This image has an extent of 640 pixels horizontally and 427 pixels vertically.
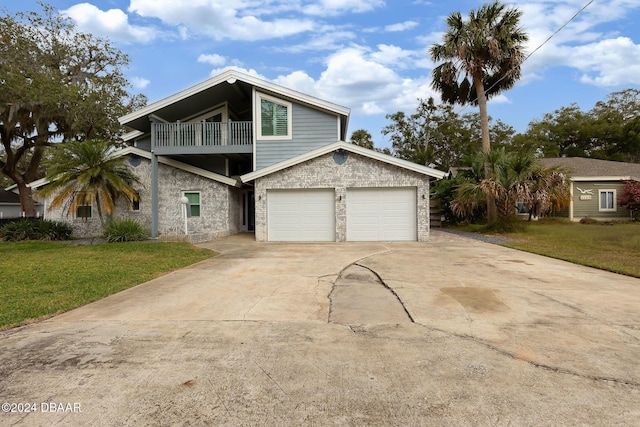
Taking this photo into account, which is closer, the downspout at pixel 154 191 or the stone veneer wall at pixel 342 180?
the stone veneer wall at pixel 342 180

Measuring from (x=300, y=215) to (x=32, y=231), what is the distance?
10945 mm

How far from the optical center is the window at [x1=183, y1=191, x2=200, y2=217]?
15.7 meters

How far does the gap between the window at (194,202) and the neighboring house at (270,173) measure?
1.7 inches

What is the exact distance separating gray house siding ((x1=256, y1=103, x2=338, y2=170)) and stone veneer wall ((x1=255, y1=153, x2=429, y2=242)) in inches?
52.7

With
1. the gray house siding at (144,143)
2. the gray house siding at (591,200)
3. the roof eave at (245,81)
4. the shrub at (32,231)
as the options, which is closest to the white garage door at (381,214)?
the roof eave at (245,81)

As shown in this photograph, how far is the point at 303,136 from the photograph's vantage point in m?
15.0

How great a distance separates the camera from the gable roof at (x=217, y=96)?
1419 cm

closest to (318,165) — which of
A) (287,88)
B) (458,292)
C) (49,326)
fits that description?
(287,88)

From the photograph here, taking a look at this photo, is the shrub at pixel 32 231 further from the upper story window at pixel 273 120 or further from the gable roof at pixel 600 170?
the gable roof at pixel 600 170

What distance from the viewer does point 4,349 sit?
143 inches

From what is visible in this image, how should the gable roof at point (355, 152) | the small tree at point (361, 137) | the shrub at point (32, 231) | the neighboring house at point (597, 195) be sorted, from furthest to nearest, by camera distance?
the small tree at point (361, 137)
the neighboring house at point (597, 195)
the shrub at point (32, 231)
the gable roof at point (355, 152)

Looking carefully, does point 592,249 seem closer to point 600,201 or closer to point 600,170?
point 600,201

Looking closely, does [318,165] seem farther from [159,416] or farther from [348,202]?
[159,416]

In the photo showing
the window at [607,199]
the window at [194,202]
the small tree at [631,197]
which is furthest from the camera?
the window at [607,199]
